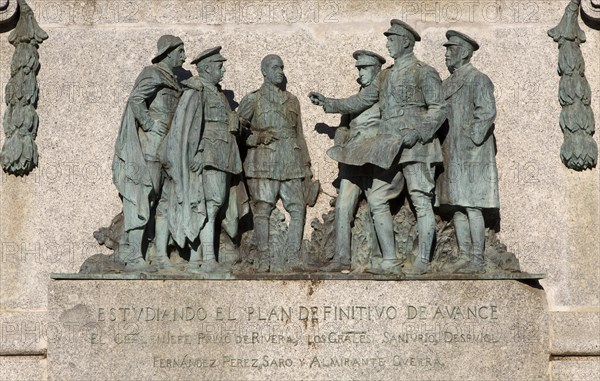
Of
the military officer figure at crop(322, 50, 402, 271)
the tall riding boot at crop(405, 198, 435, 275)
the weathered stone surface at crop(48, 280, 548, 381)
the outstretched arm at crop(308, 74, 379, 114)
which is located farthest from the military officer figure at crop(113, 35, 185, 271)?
the tall riding boot at crop(405, 198, 435, 275)

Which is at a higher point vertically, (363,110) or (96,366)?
(363,110)

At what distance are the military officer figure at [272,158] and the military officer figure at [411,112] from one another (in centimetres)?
41

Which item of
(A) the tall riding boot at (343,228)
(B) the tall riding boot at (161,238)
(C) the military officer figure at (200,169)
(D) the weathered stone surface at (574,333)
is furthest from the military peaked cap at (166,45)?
(D) the weathered stone surface at (574,333)

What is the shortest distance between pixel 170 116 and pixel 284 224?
1428 millimetres

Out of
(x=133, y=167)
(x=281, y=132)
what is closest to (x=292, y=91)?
(x=281, y=132)

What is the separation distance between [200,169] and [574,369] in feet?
12.4

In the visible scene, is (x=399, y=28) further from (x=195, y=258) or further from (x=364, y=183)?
(x=195, y=258)

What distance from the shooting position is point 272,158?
1538cm

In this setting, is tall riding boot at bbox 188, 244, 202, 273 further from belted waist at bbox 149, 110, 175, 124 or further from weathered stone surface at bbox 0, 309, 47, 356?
weathered stone surface at bbox 0, 309, 47, 356

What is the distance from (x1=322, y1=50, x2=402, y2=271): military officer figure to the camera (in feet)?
49.7

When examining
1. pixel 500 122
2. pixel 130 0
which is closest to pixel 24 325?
pixel 130 0

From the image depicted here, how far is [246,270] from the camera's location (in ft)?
50.0

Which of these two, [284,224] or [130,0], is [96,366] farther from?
[130,0]

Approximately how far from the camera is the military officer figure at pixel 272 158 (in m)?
15.4
